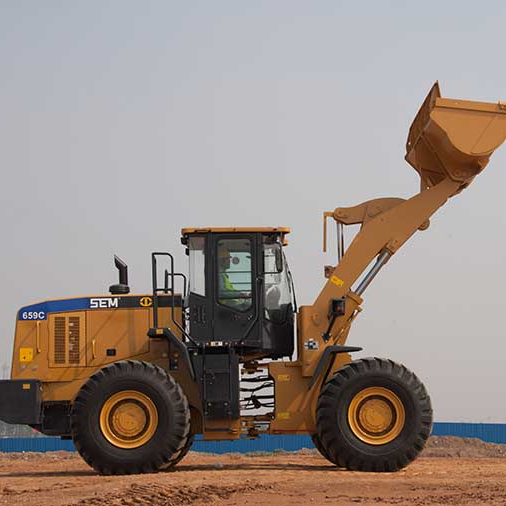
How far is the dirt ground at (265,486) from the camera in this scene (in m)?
13.5

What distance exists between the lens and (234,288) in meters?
18.4

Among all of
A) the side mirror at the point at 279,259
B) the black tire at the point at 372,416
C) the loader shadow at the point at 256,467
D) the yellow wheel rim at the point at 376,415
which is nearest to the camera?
the black tire at the point at 372,416

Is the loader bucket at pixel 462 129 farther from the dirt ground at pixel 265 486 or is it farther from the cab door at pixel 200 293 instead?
the dirt ground at pixel 265 486

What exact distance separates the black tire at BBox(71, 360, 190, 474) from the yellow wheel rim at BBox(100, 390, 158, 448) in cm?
2

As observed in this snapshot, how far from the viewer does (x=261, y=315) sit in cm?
1830

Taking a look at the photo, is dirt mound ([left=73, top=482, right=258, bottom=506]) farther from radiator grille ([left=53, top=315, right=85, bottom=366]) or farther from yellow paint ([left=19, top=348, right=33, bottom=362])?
yellow paint ([left=19, top=348, right=33, bottom=362])

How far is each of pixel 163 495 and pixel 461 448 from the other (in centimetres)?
1543

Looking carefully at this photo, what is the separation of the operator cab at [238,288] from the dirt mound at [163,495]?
377 centimetres

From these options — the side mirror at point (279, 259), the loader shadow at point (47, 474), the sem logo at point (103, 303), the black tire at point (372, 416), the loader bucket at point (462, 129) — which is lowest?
the loader shadow at point (47, 474)

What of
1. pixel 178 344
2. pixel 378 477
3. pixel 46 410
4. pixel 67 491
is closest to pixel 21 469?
pixel 46 410

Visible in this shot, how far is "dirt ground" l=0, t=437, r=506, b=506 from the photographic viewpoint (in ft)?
44.2

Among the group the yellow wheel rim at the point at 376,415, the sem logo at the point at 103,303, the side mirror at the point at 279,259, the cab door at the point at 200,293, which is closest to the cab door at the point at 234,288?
the cab door at the point at 200,293

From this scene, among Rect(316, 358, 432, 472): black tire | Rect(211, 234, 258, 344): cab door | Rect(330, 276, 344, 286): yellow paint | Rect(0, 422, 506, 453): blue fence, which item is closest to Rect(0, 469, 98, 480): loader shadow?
Rect(211, 234, 258, 344): cab door

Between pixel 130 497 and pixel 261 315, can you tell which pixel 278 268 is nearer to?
pixel 261 315
